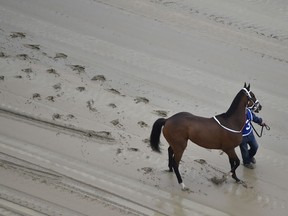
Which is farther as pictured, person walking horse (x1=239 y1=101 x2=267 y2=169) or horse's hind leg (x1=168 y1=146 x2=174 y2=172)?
person walking horse (x1=239 y1=101 x2=267 y2=169)

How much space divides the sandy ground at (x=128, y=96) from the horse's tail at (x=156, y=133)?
1.39 ft

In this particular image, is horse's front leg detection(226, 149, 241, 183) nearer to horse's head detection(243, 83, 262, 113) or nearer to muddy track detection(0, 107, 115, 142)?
horse's head detection(243, 83, 262, 113)

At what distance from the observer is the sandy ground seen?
741cm

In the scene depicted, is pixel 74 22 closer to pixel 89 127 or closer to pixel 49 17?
pixel 49 17

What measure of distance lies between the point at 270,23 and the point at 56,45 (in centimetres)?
610

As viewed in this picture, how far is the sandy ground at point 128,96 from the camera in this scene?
7.41 meters

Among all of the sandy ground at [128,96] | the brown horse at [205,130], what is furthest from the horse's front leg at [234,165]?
the sandy ground at [128,96]

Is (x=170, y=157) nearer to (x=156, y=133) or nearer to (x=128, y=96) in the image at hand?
(x=156, y=133)

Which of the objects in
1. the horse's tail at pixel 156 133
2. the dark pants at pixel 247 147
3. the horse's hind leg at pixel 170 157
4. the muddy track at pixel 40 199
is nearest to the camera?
the muddy track at pixel 40 199

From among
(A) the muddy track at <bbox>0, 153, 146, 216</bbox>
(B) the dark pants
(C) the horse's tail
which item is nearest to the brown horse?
(C) the horse's tail

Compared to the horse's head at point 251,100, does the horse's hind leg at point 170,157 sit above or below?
below

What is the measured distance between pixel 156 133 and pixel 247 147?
164cm

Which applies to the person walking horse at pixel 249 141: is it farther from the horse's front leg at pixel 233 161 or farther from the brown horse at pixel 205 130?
the horse's front leg at pixel 233 161

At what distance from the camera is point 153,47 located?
12141mm
